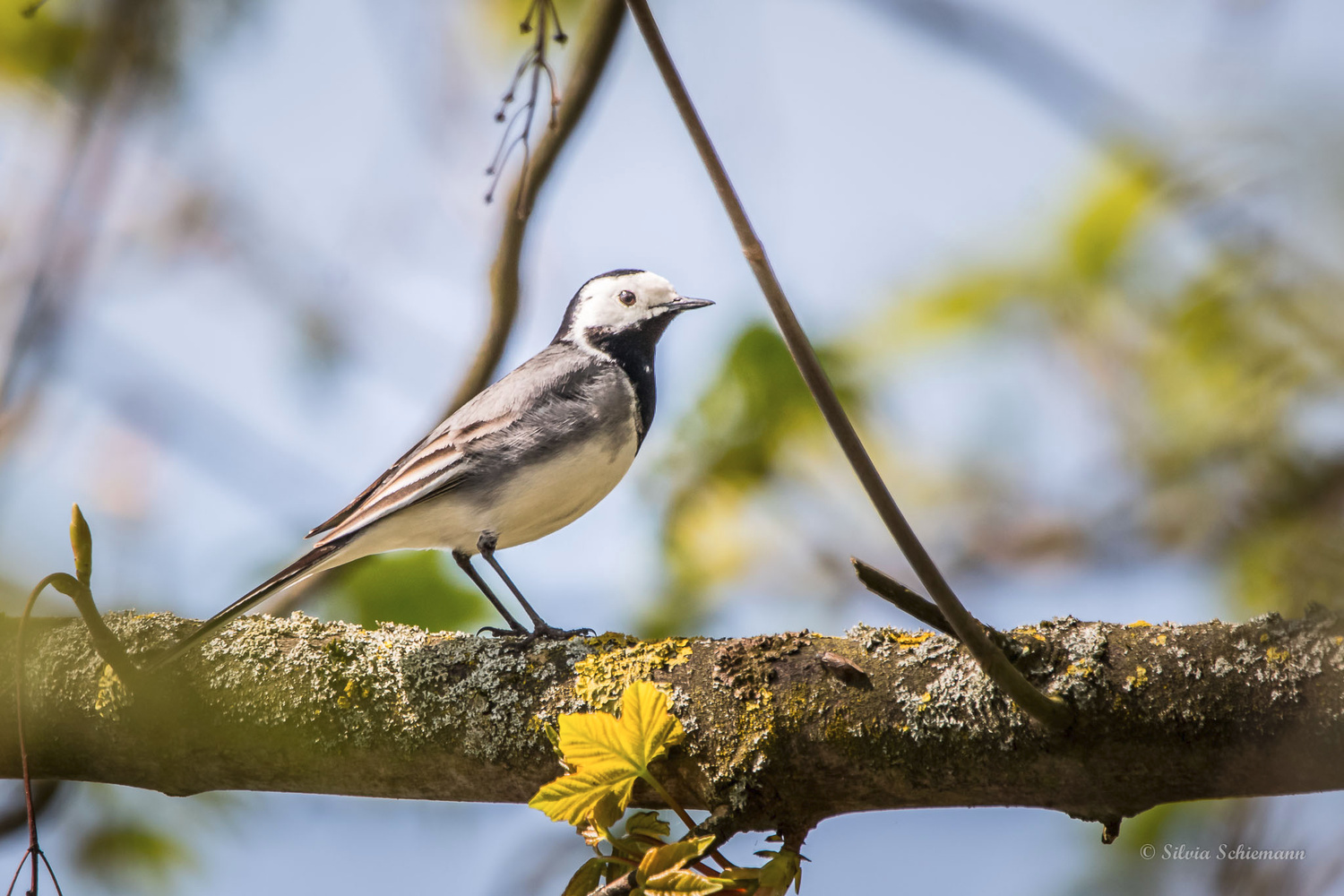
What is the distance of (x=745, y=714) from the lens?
2357mm

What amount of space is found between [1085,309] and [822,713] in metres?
2.13

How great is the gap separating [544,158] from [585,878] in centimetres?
237

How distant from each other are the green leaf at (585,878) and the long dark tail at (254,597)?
3.90ft

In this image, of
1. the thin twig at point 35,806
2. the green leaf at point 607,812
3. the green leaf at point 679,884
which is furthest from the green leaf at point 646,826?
the thin twig at point 35,806

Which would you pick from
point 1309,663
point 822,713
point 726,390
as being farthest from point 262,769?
point 1309,663

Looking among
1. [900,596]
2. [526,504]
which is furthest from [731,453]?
[900,596]

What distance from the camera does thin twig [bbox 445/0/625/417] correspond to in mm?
3408

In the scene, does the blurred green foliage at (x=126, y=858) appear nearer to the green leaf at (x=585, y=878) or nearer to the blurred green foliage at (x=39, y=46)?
the green leaf at (x=585, y=878)

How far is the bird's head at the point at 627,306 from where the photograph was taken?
15.4ft

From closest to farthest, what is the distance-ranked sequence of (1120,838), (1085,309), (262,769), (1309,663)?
1. (1309,663)
2. (262,769)
3. (1120,838)
4. (1085,309)

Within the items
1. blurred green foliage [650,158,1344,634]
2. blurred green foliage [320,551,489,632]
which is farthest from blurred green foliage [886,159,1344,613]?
blurred green foliage [320,551,489,632]

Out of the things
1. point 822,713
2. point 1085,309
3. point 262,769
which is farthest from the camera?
point 1085,309

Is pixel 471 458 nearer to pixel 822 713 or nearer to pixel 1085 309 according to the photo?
pixel 822 713

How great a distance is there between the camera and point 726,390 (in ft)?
12.7
